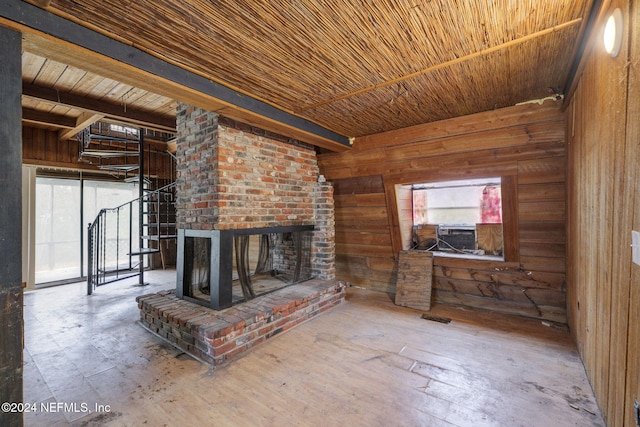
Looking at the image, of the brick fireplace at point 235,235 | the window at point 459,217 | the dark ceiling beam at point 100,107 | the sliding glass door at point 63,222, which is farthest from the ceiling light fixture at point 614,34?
the sliding glass door at point 63,222

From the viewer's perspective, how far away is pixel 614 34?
1.28 meters

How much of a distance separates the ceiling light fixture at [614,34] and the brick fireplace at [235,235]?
2.74 m

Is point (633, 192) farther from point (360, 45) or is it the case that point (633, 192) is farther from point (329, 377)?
point (329, 377)

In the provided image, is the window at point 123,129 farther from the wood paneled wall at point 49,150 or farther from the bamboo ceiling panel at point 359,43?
the bamboo ceiling panel at point 359,43

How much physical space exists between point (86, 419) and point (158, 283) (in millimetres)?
3603

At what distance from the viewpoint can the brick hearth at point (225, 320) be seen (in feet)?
7.50

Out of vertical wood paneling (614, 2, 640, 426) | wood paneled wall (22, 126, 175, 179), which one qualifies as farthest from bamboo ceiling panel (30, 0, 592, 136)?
wood paneled wall (22, 126, 175, 179)

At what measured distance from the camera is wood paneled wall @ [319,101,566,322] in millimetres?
2814

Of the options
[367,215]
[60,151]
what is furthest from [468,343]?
[60,151]

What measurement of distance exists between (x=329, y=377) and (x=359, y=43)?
2.39 meters

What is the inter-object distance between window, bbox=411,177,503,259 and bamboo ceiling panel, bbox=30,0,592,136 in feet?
4.96

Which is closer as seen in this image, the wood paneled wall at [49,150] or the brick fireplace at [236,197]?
the brick fireplace at [236,197]

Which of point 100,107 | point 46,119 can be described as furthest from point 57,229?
point 100,107

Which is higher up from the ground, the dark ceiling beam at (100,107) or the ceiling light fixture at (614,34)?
the dark ceiling beam at (100,107)
